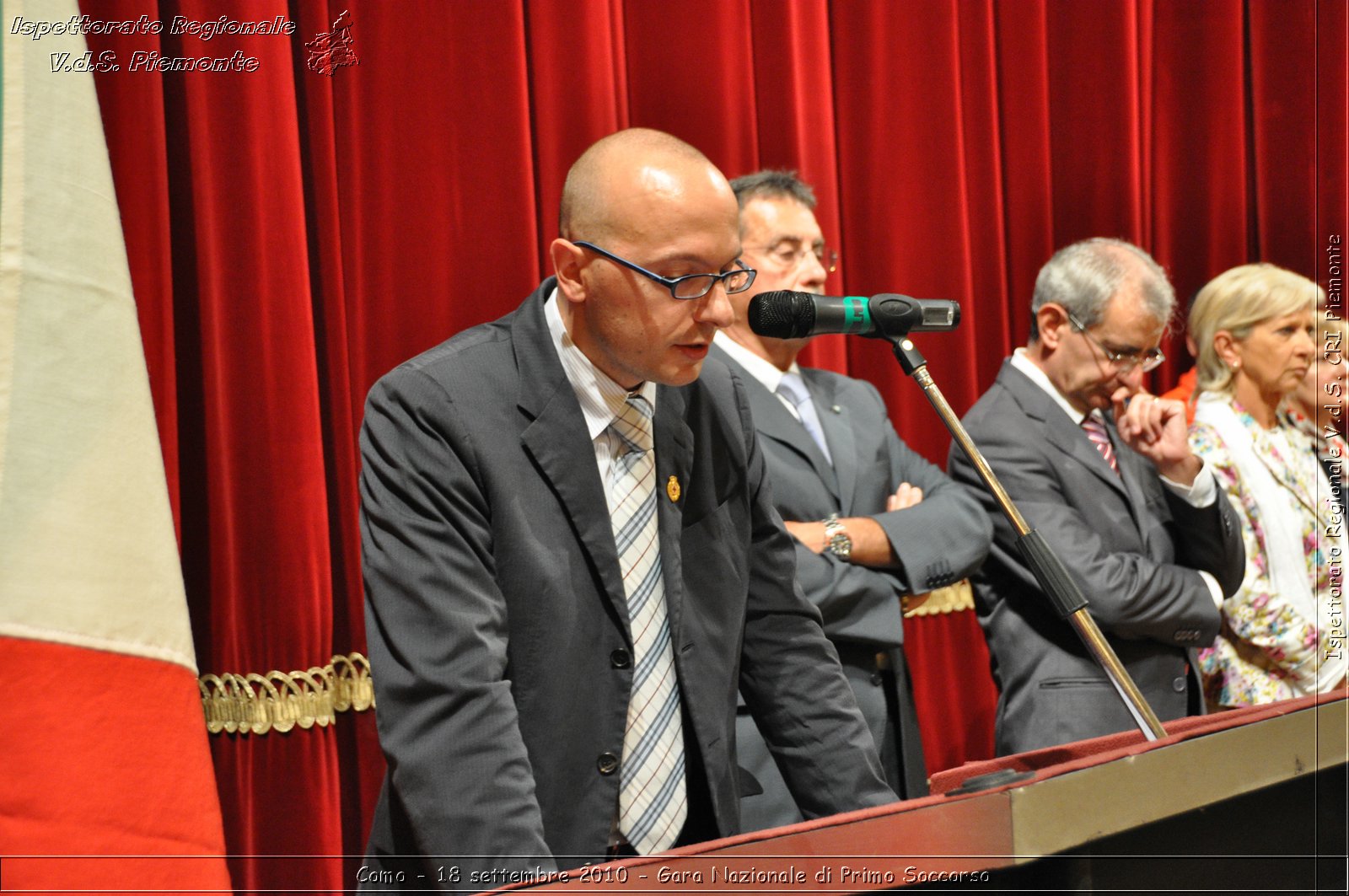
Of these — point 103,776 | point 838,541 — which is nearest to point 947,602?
point 838,541

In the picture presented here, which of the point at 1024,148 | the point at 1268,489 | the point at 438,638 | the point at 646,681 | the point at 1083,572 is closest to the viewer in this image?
the point at 438,638

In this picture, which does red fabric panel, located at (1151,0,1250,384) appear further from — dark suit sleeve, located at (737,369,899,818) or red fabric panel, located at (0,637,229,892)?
red fabric panel, located at (0,637,229,892)

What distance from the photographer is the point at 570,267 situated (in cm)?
167

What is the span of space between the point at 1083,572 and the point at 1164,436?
40 centimetres

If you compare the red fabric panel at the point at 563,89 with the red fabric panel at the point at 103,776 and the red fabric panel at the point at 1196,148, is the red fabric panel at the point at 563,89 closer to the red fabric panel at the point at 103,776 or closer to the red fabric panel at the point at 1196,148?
the red fabric panel at the point at 103,776

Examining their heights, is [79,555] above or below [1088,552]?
above

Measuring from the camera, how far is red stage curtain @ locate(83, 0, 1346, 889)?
210 cm

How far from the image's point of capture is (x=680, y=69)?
2.71 meters

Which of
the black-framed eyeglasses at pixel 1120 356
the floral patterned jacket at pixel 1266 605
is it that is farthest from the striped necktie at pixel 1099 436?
the floral patterned jacket at pixel 1266 605

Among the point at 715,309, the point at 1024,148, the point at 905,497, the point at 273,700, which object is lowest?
the point at 273,700

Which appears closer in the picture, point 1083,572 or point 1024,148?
point 1083,572

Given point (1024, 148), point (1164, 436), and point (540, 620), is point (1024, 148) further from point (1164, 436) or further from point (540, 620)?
point (540, 620)

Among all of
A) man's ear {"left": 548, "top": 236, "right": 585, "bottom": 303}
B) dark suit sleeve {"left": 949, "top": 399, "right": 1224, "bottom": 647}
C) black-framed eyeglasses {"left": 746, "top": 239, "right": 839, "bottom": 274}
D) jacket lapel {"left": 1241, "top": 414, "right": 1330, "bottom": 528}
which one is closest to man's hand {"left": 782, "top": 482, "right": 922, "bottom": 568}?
dark suit sleeve {"left": 949, "top": 399, "right": 1224, "bottom": 647}

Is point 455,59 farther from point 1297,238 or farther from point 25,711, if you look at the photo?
point 1297,238
